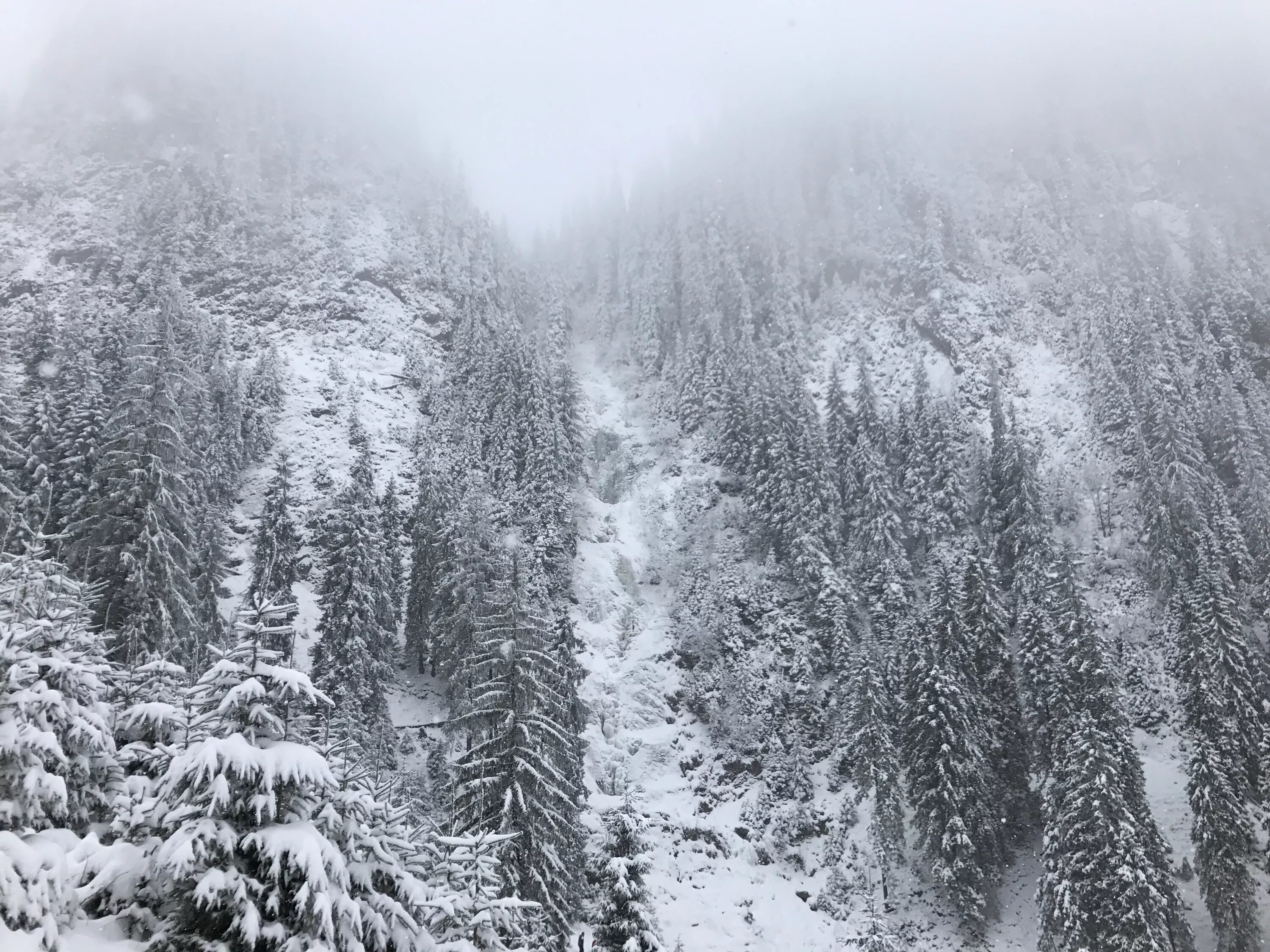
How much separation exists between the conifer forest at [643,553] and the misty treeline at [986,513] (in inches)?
13.5

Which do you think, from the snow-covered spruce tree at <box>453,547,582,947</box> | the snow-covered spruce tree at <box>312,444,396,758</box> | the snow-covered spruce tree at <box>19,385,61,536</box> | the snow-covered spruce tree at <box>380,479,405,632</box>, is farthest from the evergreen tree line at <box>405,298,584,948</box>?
the snow-covered spruce tree at <box>19,385,61,536</box>

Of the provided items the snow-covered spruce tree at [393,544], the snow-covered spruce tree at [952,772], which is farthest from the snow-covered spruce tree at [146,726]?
the snow-covered spruce tree at [952,772]

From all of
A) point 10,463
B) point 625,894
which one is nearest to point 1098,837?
point 625,894

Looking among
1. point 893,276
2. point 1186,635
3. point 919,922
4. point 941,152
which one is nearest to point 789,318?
point 893,276

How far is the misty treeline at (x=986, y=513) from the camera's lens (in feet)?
109

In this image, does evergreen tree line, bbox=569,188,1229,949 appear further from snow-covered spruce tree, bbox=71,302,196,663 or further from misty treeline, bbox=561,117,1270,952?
snow-covered spruce tree, bbox=71,302,196,663

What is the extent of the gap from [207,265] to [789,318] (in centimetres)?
6709

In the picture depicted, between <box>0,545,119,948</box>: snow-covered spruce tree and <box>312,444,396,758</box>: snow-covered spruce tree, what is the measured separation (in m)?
22.7

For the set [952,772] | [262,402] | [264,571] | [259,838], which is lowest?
[952,772]

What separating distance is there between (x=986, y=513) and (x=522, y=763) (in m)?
42.0

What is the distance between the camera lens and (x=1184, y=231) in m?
84.1

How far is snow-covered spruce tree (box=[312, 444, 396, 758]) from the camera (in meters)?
34.4

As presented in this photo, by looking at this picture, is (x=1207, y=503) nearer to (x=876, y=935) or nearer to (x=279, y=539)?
(x=876, y=935)

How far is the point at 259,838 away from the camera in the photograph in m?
7.64
